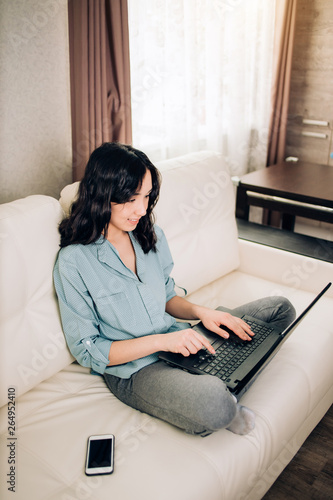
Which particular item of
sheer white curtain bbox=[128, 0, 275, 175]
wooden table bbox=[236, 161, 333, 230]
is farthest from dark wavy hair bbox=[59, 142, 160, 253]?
wooden table bbox=[236, 161, 333, 230]

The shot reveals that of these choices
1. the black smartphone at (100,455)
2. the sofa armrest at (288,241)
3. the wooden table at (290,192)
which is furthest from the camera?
the wooden table at (290,192)

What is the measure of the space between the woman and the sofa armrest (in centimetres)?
78

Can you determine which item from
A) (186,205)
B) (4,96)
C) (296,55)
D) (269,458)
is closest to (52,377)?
(269,458)

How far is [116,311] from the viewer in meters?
1.32

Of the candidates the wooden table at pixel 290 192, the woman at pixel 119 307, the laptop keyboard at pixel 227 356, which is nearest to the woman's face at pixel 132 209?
the woman at pixel 119 307

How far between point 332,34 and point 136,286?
2.26 meters

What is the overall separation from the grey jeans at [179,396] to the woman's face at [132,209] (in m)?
0.42

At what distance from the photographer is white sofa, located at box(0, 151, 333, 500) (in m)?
1.07

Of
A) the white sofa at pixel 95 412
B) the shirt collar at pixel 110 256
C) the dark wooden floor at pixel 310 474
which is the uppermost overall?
the shirt collar at pixel 110 256

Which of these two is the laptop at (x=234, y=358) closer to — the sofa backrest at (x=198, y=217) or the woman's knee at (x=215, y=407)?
the woman's knee at (x=215, y=407)

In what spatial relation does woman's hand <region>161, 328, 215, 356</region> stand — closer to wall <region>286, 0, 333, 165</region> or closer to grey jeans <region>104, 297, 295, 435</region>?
grey jeans <region>104, 297, 295, 435</region>

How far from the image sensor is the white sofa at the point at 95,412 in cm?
107

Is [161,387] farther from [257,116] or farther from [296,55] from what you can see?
[296,55]

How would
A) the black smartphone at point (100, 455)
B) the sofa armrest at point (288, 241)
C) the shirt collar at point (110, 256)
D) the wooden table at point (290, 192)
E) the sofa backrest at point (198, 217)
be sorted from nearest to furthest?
the black smartphone at point (100, 455) < the shirt collar at point (110, 256) < the sofa backrest at point (198, 217) < the sofa armrest at point (288, 241) < the wooden table at point (290, 192)
